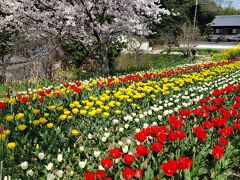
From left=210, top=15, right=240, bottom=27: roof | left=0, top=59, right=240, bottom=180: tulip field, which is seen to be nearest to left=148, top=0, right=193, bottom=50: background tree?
left=210, top=15, right=240, bottom=27: roof

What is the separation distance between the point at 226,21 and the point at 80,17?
5680 cm

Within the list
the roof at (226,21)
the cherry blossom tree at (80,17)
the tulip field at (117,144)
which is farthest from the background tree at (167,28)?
the tulip field at (117,144)

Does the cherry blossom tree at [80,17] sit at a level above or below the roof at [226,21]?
below

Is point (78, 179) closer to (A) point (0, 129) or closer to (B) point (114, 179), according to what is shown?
(B) point (114, 179)

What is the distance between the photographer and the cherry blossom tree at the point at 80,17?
1226 cm

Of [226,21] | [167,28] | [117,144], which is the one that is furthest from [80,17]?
[226,21]

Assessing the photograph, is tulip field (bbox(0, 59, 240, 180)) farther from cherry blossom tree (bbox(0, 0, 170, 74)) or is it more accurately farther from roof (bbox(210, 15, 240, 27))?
roof (bbox(210, 15, 240, 27))

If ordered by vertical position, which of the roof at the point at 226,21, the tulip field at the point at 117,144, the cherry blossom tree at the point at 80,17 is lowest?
the tulip field at the point at 117,144

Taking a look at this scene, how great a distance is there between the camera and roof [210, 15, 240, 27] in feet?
208

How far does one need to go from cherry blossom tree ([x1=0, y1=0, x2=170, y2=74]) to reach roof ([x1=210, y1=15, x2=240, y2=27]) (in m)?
52.9

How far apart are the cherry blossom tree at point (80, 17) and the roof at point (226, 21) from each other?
52.9 metres

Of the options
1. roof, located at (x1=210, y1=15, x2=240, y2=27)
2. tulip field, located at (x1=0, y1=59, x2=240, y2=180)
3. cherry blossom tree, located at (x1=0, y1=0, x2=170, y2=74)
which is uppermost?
roof, located at (x1=210, y1=15, x2=240, y2=27)

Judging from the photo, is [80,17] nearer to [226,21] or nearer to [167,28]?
[167,28]

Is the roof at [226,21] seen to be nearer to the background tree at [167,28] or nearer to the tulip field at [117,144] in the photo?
the background tree at [167,28]
